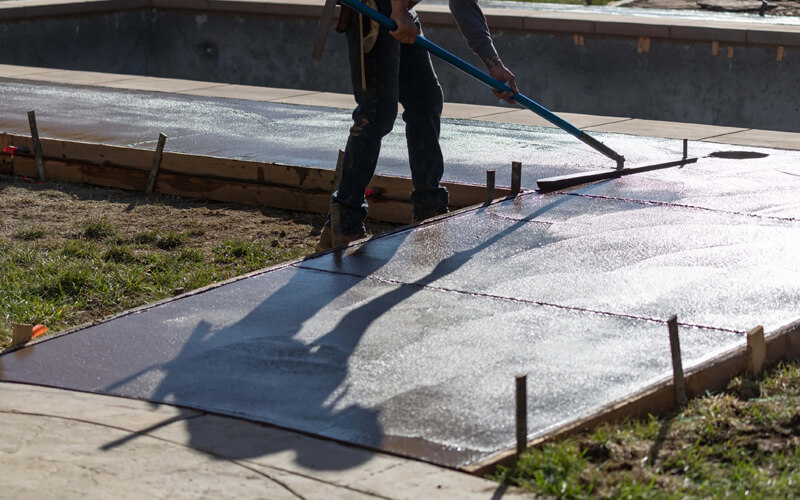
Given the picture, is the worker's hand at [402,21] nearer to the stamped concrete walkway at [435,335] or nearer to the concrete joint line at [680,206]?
the stamped concrete walkway at [435,335]

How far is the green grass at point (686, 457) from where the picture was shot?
302 cm

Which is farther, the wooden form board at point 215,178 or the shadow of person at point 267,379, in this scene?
the wooden form board at point 215,178

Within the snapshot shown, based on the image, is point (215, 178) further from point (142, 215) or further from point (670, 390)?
point (670, 390)

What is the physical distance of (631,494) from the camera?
2967mm

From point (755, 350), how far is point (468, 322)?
1076 millimetres

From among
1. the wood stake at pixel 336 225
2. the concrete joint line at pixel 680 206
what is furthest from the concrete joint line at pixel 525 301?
the concrete joint line at pixel 680 206

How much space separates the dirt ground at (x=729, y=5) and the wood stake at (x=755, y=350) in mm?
22865

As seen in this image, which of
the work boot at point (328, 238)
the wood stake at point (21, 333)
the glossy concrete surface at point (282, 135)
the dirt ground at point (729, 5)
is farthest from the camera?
the dirt ground at point (729, 5)

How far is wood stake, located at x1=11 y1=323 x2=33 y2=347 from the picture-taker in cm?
423

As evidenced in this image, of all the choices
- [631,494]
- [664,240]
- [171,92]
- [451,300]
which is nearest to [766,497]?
[631,494]

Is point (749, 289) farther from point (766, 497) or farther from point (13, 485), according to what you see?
point (13, 485)

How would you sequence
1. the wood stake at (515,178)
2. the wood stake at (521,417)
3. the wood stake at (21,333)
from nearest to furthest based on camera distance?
1. the wood stake at (521,417)
2. the wood stake at (21,333)
3. the wood stake at (515,178)

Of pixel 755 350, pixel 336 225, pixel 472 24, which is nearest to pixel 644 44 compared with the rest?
pixel 472 24

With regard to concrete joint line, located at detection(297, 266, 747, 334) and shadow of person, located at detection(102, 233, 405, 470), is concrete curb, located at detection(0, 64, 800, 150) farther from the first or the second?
shadow of person, located at detection(102, 233, 405, 470)
